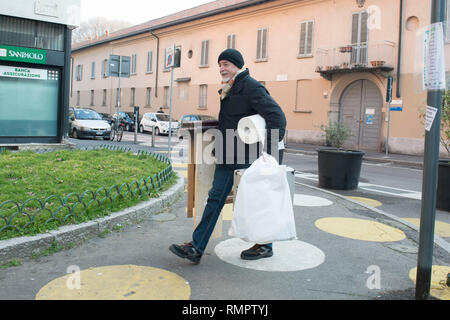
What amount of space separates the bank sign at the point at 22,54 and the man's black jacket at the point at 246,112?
8.84m

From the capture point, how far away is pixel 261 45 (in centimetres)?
2636

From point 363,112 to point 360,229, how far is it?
17.3 metres

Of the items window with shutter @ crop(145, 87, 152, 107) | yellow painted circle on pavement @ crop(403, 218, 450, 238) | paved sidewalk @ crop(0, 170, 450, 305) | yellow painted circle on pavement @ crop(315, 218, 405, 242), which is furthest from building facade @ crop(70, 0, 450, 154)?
paved sidewalk @ crop(0, 170, 450, 305)

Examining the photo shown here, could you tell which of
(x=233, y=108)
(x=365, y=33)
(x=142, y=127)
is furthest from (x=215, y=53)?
(x=233, y=108)

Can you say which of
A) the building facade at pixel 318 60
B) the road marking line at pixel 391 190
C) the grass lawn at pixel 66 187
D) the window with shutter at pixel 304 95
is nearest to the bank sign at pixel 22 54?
the grass lawn at pixel 66 187

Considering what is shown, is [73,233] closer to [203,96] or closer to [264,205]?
[264,205]

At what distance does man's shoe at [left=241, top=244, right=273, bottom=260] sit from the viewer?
13.1 ft

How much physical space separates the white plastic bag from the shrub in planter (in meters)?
5.10

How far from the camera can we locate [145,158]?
9.50 m

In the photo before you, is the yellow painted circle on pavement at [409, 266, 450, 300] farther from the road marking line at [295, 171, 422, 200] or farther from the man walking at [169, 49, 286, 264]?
the road marking line at [295, 171, 422, 200]
